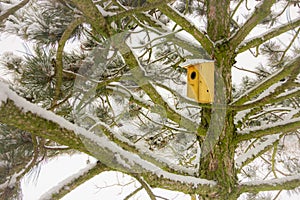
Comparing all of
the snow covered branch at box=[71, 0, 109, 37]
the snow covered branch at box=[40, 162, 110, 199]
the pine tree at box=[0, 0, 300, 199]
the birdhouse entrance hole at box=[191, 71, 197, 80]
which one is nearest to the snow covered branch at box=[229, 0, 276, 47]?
the pine tree at box=[0, 0, 300, 199]

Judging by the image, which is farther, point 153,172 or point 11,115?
point 153,172

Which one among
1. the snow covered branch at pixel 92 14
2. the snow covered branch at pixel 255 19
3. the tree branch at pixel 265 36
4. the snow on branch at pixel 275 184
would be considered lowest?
the snow on branch at pixel 275 184

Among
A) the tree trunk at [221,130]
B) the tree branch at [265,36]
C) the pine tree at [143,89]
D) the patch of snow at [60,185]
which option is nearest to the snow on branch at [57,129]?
the pine tree at [143,89]

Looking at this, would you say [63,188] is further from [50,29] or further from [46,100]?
[50,29]

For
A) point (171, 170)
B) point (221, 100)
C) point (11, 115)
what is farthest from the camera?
point (221, 100)

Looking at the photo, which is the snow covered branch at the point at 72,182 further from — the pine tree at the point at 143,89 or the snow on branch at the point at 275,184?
the snow on branch at the point at 275,184

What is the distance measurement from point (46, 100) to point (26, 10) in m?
0.38

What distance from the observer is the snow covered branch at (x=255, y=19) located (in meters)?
0.79

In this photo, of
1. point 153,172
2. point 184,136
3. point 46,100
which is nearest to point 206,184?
point 153,172

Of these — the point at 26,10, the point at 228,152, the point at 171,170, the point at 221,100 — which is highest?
the point at 26,10

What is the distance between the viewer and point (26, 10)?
3.34ft

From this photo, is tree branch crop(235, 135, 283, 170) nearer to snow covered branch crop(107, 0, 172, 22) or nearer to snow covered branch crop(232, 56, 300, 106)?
snow covered branch crop(232, 56, 300, 106)

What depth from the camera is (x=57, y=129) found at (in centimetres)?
44

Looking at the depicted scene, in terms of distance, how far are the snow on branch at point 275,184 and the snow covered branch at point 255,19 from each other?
15.5 inches
